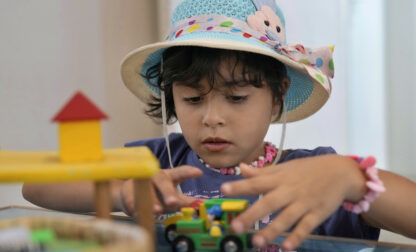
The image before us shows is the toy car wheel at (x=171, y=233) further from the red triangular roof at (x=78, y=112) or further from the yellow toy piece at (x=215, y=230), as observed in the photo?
the red triangular roof at (x=78, y=112)

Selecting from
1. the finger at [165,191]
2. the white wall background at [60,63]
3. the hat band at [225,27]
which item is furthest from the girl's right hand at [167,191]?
the white wall background at [60,63]

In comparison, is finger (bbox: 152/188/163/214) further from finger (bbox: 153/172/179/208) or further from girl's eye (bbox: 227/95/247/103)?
girl's eye (bbox: 227/95/247/103)

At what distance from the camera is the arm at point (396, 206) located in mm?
690

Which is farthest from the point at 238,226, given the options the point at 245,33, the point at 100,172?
the point at 245,33

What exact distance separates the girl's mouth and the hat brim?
6.6 inches

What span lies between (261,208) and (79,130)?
0.19 meters

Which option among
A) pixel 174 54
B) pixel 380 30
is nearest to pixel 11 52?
pixel 174 54

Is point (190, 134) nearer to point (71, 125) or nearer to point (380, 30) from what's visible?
Result: point (71, 125)

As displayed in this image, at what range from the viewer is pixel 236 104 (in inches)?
32.7

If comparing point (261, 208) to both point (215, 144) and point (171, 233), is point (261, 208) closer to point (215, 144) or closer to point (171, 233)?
point (171, 233)

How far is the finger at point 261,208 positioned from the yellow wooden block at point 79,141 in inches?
6.0

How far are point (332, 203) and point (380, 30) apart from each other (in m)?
0.99

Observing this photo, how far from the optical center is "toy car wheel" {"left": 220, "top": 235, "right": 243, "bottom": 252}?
1.56ft

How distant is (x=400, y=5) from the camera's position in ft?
4.38
